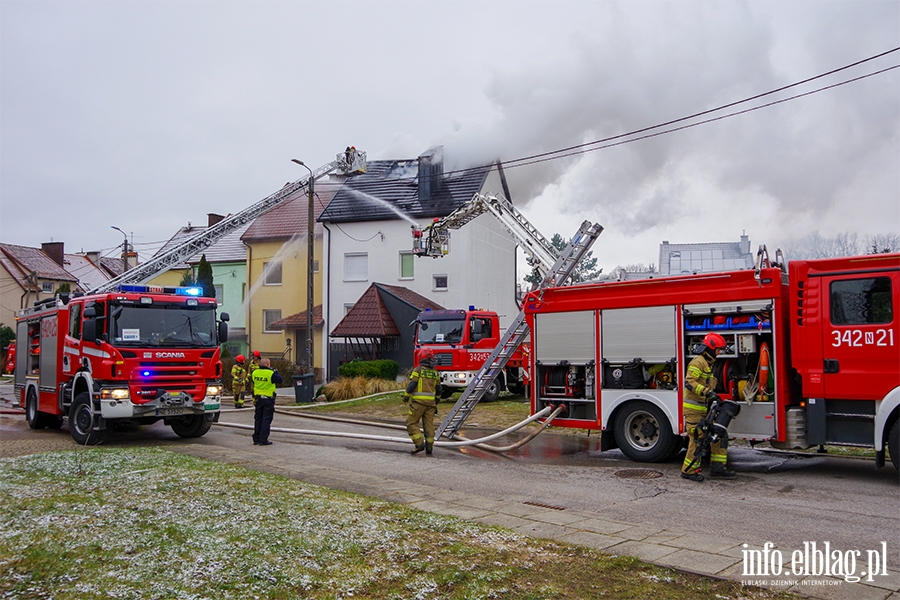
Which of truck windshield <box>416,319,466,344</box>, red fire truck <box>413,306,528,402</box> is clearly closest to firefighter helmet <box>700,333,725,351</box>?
red fire truck <box>413,306,528,402</box>

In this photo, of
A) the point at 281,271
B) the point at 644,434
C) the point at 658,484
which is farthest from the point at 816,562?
the point at 281,271

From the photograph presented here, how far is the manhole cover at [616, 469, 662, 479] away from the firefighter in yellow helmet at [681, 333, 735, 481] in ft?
1.33

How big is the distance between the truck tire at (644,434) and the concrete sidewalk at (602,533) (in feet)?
10.5

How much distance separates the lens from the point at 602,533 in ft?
20.2

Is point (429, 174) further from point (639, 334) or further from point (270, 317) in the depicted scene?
point (639, 334)

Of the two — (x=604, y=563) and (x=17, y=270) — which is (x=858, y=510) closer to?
(x=604, y=563)

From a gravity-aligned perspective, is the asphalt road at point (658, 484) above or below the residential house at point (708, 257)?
below

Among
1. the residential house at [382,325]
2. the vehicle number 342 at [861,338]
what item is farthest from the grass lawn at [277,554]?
the residential house at [382,325]

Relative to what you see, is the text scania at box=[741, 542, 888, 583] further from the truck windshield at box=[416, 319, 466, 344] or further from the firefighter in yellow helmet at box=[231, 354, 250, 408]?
the firefighter in yellow helmet at box=[231, 354, 250, 408]

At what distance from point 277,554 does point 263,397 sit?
746 centimetres

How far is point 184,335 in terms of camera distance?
12.7 m

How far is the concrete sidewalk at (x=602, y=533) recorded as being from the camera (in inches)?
190

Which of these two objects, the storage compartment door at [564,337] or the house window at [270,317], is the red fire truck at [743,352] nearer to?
the storage compartment door at [564,337]

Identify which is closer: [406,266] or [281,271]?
[406,266]
